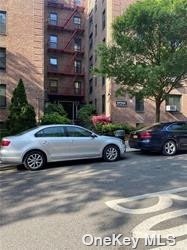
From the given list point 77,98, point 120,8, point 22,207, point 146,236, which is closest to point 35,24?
point 120,8

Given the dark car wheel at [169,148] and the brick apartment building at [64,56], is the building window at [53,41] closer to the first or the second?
the brick apartment building at [64,56]

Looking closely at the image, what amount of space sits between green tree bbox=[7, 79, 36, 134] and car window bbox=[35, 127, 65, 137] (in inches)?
401

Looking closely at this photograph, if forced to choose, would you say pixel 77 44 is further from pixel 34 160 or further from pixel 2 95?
pixel 34 160

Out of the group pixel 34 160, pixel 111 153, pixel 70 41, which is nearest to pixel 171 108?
pixel 70 41

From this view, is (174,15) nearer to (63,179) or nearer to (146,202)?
(63,179)

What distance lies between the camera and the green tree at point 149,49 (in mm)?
18688

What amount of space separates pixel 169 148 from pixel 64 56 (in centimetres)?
2768

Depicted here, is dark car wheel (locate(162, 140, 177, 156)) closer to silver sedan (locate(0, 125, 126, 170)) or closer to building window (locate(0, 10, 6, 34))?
silver sedan (locate(0, 125, 126, 170))

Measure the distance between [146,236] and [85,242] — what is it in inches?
35.0

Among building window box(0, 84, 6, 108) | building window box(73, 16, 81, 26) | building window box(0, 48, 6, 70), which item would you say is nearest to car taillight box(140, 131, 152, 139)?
building window box(0, 84, 6, 108)

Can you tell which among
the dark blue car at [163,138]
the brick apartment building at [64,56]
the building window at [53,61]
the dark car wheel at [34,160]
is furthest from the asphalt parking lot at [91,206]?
the building window at [53,61]

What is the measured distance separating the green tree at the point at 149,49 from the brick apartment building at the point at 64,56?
5.71 m

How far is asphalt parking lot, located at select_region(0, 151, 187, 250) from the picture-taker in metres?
5.27

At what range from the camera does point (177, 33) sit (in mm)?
18703
